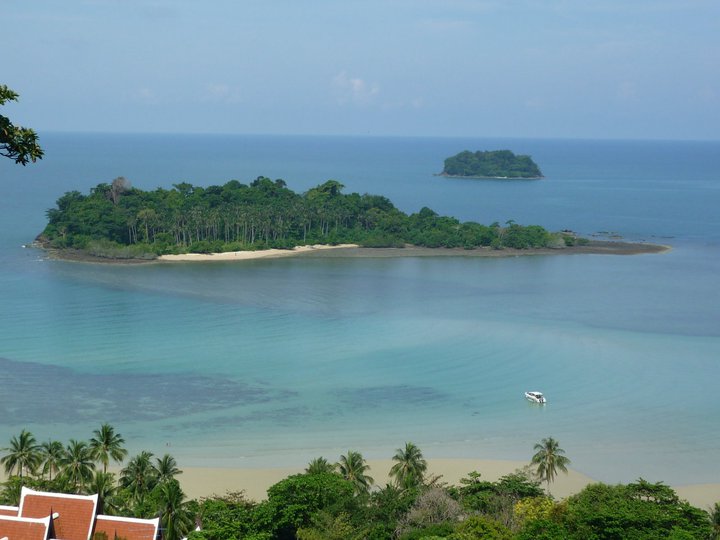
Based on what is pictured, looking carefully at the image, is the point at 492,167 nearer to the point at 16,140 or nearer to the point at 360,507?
the point at 360,507

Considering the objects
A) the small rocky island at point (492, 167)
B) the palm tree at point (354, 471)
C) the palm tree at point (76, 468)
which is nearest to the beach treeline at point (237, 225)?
the palm tree at point (76, 468)

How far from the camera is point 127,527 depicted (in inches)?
643

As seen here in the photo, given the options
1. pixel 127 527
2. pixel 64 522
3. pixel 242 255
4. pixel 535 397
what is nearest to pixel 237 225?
pixel 242 255

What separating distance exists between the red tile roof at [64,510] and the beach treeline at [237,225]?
3757 centimetres

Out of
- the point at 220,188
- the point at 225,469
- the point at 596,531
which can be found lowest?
the point at 225,469

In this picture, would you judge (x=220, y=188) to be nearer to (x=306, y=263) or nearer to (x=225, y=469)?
(x=306, y=263)

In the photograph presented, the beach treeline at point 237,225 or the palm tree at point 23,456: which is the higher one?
the beach treeline at point 237,225

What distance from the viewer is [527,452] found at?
2498 centimetres

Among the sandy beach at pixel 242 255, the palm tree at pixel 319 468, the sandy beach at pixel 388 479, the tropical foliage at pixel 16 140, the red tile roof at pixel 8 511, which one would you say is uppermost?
the tropical foliage at pixel 16 140

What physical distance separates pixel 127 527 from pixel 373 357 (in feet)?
57.6

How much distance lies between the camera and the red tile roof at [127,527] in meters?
16.3

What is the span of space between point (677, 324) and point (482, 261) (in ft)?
58.2

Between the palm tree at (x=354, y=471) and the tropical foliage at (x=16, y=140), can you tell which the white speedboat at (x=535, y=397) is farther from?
the tropical foliage at (x=16, y=140)

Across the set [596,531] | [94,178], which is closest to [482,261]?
[596,531]
